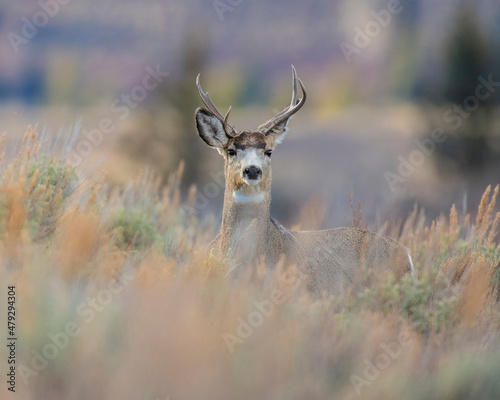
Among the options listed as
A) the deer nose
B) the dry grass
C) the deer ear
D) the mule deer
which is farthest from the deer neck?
the dry grass

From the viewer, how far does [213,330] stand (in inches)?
199

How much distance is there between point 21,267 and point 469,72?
3310 cm

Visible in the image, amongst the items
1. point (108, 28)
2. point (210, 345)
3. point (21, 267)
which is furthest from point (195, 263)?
point (108, 28)

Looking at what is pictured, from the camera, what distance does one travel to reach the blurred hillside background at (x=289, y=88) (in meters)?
36.0

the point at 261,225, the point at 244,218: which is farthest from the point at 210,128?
the point at 261,225

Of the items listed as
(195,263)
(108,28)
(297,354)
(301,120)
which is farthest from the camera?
(108,28)

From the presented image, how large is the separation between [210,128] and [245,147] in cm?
60

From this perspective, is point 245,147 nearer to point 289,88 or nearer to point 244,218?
point 244,218

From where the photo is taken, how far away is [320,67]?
216 feet

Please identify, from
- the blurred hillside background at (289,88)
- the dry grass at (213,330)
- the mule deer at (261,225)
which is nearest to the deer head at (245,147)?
the mule deer at (261,225)

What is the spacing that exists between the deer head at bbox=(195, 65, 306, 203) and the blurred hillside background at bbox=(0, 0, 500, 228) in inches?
87.4

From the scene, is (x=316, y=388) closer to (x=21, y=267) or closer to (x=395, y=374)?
(x=395, y=374)

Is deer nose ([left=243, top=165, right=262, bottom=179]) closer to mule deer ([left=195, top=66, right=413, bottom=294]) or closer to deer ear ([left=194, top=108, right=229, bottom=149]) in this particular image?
mule deer ([left=195, top=66, right=413, bottom=294])

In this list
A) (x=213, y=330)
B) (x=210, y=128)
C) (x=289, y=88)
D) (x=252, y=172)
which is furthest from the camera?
(x=289, y=88)
